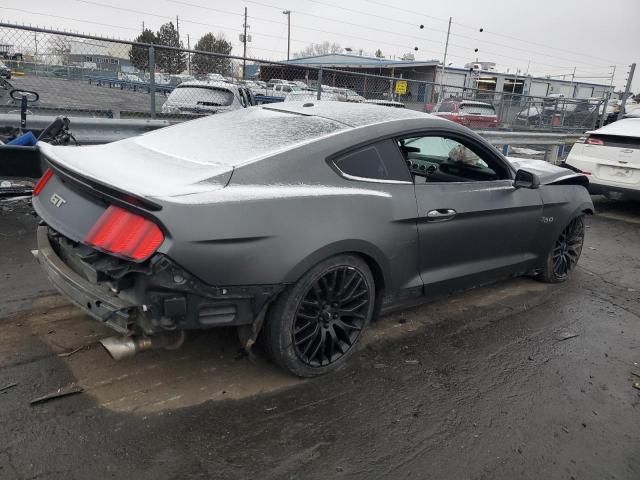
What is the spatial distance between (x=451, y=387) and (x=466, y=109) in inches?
556

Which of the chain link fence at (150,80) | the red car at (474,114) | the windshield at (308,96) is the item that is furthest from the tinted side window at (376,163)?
the red car at (474,114)

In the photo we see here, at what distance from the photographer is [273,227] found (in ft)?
8.52

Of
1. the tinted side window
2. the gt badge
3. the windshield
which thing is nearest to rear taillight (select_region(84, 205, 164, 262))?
the gt badge

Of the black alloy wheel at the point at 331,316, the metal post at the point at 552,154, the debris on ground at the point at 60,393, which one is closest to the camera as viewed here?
the debris on ground at the point at 60,393

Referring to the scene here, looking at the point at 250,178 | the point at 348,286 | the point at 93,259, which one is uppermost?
the point at 250,178

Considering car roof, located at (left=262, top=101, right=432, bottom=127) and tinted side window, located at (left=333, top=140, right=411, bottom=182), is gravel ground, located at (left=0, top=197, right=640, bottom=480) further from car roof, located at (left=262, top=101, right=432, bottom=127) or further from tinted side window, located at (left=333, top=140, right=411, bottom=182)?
car roof, located at (left=262, top=101, right=432, bottom=127)

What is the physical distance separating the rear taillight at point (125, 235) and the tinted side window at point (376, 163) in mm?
1170

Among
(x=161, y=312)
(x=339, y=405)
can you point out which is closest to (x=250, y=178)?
(x=161, y=312)

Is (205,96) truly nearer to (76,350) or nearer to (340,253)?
(76,350)

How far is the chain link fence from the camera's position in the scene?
7.08m

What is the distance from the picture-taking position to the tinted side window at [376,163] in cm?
306

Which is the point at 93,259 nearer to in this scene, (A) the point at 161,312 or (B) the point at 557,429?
(A) the point at 161,312

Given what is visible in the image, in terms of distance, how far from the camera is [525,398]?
3.05 m

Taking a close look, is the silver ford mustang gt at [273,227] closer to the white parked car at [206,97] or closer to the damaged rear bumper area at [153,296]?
the damaged rear bumper area at [153,296]
